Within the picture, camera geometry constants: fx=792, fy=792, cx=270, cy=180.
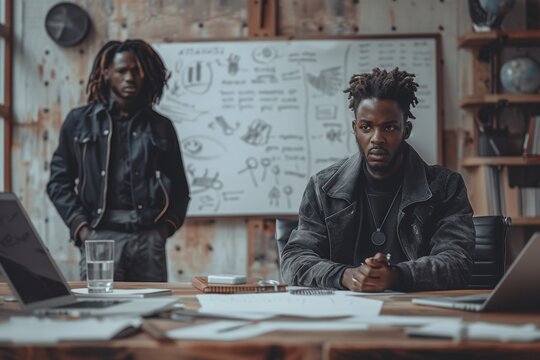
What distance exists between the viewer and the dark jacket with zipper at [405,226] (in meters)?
2.02

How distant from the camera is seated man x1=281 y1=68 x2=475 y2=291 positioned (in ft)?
7.14

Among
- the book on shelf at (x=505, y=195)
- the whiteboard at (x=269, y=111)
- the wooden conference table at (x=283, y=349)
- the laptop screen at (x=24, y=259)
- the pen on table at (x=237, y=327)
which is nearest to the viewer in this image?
the wooden conference table at (x=283, y=349)

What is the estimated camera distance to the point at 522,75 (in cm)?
423

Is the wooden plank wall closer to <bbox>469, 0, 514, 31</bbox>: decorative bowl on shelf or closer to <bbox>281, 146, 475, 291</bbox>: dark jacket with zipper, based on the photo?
<bbox>469, 0, 514, 31</bbox>: decorative bowl on shelf

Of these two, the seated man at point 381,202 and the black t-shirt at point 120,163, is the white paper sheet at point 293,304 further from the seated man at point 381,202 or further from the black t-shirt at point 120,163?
the black t-shirt at point 120,163

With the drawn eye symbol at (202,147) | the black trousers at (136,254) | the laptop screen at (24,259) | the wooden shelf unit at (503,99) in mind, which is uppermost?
the wooden shelf unit at (503,99)

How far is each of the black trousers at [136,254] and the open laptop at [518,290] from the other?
6.10ft

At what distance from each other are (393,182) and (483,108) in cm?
226

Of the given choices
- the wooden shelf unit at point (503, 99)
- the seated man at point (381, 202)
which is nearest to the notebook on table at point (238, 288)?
the seated man at point (381, 202)

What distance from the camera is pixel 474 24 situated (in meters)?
4.37

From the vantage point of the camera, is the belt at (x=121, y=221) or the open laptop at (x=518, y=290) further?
the belt at (x=121, y=221)

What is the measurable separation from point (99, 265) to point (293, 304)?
1.74 ft

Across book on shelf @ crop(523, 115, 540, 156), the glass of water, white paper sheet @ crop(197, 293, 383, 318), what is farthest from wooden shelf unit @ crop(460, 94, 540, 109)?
the glass of water

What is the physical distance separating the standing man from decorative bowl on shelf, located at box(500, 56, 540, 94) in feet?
6.39
